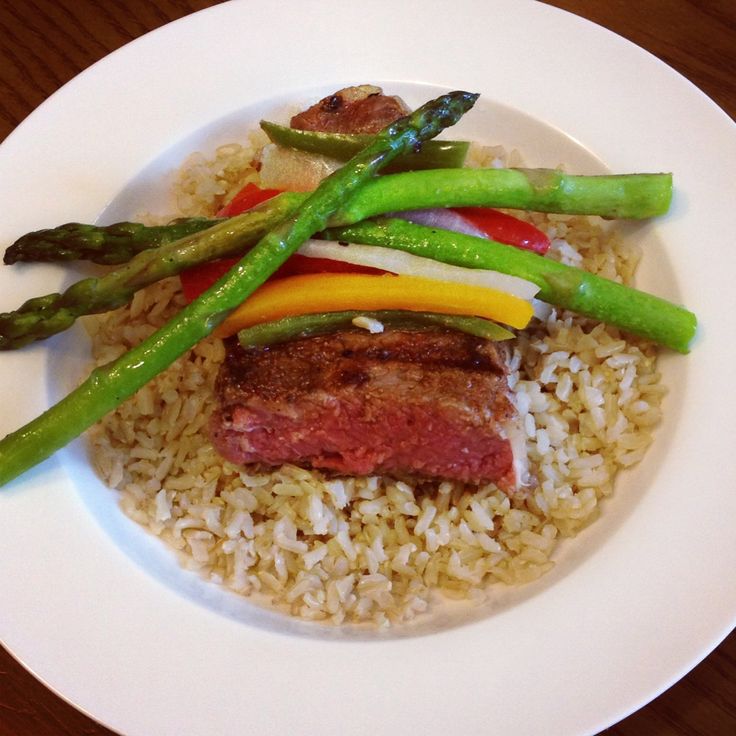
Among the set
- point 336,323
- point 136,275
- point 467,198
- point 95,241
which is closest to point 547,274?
point 467,198

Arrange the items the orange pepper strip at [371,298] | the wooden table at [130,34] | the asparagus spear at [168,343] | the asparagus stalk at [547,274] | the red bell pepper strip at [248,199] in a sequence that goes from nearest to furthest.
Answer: the asparagus spear at [168,343] → the orange pepper strip at [371,298] → the asparagus stalk at [547,274] → the red bell pepper strip at [248,199] → the wooden table at [130,34]

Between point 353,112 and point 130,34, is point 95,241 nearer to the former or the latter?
point 353,112

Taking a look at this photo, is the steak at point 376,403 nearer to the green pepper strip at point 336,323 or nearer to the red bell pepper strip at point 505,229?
the green pepper strip at point 336,323

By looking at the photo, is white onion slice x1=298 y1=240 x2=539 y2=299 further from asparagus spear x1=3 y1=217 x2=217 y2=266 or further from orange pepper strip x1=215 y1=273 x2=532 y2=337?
asparagus spear x1=3 y1=217 x2=217 y2=266

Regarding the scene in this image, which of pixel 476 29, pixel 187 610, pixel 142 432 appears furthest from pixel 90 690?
pixel 476 29

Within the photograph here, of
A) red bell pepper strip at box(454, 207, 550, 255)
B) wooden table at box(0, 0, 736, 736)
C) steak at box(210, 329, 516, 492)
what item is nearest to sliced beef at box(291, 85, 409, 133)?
red bell pepper strip at box(454, 207, 550, 255)

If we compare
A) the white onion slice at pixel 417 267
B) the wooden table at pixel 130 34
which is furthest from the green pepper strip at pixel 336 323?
the wooden table at pixel 130 34

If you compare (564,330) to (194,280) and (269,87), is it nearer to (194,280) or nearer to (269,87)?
(194,280)
